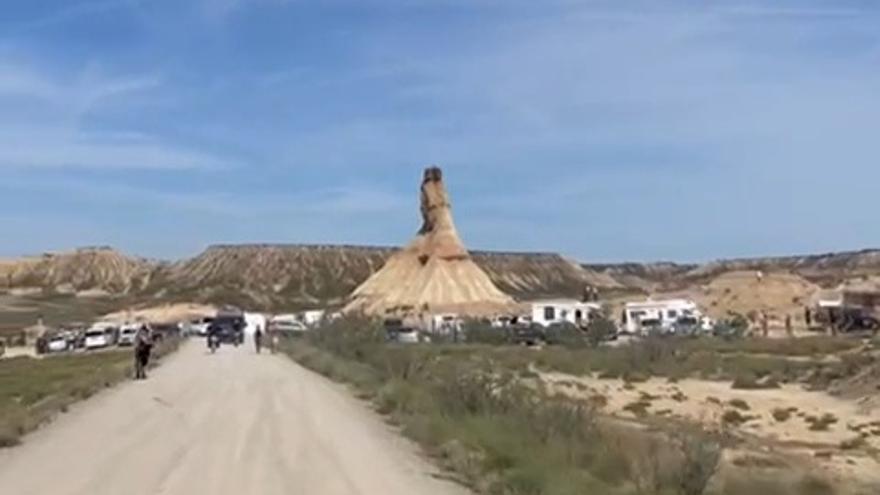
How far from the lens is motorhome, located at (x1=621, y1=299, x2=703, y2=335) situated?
109250 millimetres

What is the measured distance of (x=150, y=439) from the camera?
26281 mm

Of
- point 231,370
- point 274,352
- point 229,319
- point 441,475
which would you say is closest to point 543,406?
point 441,475

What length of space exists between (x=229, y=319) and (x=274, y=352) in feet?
75.2

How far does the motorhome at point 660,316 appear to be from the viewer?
10925cm

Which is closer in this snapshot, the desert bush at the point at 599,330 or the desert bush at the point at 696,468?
the desert bush at the point at 696,468

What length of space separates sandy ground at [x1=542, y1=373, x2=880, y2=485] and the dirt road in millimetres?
8551

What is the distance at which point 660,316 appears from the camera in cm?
11406

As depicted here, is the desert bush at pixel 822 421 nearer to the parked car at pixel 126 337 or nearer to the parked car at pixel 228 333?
the parked car at pixel 228 333

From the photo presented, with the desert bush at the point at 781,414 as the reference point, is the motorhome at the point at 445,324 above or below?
above

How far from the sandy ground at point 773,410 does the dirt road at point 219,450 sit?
337 inches

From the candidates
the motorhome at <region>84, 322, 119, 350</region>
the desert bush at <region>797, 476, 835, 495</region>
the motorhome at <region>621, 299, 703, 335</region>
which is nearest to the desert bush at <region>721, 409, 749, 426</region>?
the desert bush at <region>797, 476, 835, 495</region>

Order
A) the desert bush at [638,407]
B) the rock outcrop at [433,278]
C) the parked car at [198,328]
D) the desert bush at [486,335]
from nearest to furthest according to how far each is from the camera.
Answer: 1. the desert bush at [638,407]
2. the desert bush at [486,335]
3. the parked car at [198,328]
4. the rock outcrop at [433,278]

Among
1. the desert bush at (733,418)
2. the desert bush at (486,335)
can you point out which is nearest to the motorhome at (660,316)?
the desert bush at (486,335)

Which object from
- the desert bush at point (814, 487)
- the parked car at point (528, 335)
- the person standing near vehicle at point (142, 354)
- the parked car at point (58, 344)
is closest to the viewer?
the desert bush at point (814, 487)
